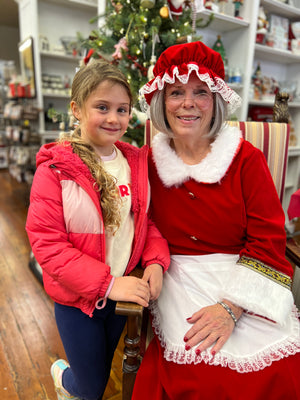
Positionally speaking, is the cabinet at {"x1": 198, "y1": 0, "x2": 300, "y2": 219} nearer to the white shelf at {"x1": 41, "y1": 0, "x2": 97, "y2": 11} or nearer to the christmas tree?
the christmas tree

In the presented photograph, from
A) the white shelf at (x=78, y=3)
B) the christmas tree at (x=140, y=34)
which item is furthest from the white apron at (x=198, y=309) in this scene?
the white shelf at (x=78, y=3)

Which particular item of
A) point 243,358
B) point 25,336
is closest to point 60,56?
point 25,336

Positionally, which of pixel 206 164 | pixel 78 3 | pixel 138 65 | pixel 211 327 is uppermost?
pixel 78 3

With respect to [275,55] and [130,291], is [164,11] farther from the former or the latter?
[275,55]

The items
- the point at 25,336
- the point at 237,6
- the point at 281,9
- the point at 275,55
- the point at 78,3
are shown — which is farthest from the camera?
the point at 78,3

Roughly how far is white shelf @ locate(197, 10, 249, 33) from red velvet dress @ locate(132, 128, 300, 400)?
2.01m

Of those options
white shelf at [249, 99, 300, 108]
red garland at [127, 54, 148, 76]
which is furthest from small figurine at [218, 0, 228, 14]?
red garland at [127, 54, 148, 76]

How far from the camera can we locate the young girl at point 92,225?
0.86 meters

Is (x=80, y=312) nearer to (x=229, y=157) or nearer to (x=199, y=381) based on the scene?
(x=199, y=381)

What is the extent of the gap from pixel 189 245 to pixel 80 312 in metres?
0.45

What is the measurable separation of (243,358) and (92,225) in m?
0.56

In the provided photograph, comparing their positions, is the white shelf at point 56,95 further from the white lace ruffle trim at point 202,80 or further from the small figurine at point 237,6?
the white lace ruffle trim at point 202,80

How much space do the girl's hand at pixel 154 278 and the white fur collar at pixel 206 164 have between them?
31 cm

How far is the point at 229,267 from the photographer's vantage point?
1060 millimetres
